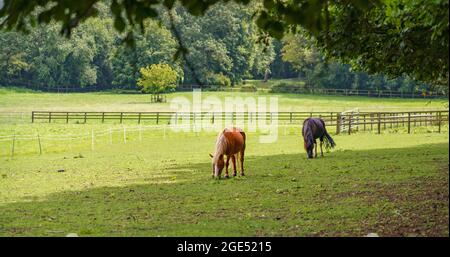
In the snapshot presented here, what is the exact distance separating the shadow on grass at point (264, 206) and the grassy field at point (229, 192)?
0.8 inches

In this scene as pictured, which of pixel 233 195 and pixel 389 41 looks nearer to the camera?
pixel 233 195

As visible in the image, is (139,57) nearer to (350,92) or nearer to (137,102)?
(137,102)

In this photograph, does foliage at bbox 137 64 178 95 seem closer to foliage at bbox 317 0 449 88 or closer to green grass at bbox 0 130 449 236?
green grass at bbox 0 130 449 236

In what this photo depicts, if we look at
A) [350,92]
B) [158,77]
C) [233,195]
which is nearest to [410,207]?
[233,195]

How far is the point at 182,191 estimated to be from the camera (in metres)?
17.1

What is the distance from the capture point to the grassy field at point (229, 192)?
38.2ft

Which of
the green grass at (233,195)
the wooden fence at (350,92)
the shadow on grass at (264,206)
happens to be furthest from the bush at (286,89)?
the shadow on grass at (264,206)

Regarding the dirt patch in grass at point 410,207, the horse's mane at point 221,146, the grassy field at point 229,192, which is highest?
the horse's mane at point 221,146

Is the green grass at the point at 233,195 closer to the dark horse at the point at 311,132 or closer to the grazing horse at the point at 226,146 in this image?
the grazing horse at the point at 226,146

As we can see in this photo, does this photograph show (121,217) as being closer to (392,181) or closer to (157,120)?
(392,181)

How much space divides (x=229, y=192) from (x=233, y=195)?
1.86 ft

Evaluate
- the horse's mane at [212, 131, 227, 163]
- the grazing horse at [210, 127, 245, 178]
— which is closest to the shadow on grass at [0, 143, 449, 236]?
the grazing horse at [210, 127, 245, 178]

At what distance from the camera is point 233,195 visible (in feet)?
51.8
